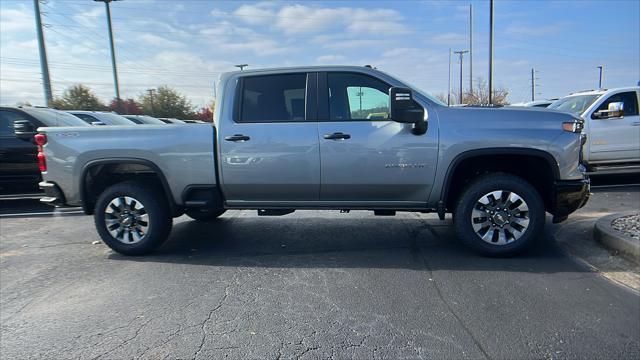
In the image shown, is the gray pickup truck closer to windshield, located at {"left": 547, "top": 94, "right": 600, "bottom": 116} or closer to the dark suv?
the dark suv

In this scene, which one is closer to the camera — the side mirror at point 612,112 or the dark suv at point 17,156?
the dark suv at point 17,156

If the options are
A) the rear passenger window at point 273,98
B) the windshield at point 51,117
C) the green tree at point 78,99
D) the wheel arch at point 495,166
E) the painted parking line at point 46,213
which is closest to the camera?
the wheel arch at point 495,166

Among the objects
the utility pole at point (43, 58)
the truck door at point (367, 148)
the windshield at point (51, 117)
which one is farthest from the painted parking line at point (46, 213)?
the utility pole at point (43, 58)

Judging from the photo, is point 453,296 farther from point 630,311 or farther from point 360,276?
point 630,311

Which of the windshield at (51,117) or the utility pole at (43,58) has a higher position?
the utility pole at (43,58)

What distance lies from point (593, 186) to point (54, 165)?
9.39 metres

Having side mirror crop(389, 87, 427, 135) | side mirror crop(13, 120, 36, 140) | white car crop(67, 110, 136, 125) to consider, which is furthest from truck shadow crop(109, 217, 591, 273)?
white car crop(67, 110, 136, 125)

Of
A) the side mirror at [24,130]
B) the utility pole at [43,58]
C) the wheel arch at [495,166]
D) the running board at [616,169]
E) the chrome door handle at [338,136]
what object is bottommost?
the running board at [616,169]

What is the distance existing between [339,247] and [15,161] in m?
6.27

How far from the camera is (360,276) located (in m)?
4.12

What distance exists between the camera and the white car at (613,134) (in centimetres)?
827

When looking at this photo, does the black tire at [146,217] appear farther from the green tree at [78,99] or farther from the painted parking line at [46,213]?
the green tree at [78,99]

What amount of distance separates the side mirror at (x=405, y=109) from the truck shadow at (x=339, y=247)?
4.75 ft

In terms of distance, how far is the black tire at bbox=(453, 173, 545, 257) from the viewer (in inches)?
171
